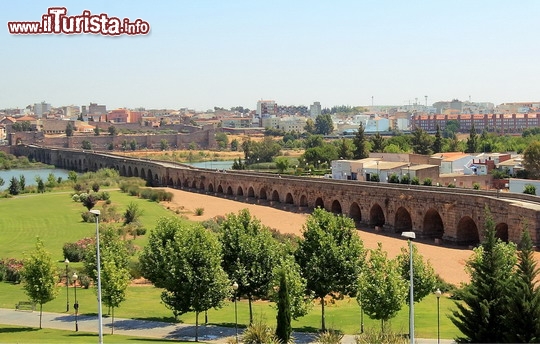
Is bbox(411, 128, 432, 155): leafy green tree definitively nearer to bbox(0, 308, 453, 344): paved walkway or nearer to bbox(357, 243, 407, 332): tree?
bbox(0, 308, 453, 344): paved walkway

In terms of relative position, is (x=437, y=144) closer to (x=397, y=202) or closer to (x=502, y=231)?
(x=397, y=202)

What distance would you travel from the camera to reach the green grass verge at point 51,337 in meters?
21.6

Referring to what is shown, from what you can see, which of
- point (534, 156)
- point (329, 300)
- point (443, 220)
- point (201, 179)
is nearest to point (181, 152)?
point (201, 179)

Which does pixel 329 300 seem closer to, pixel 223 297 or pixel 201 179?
pixel 223 297

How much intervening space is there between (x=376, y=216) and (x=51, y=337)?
36.1 meters

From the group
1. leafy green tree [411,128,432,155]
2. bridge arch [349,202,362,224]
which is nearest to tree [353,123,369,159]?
leafy green tree [411,128,432,155]

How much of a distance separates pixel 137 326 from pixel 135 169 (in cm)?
8606

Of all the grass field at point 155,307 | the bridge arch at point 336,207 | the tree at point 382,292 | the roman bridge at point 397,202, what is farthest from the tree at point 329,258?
the bridge arch at point 336,207

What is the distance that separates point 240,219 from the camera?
2872cm

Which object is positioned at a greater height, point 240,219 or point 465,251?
point 240,219

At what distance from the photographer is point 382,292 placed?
901 inches

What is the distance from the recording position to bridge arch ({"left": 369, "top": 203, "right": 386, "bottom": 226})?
181ft

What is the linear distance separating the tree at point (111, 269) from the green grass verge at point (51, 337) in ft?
5.18

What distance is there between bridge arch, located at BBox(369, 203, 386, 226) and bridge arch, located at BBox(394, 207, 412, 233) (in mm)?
2564
